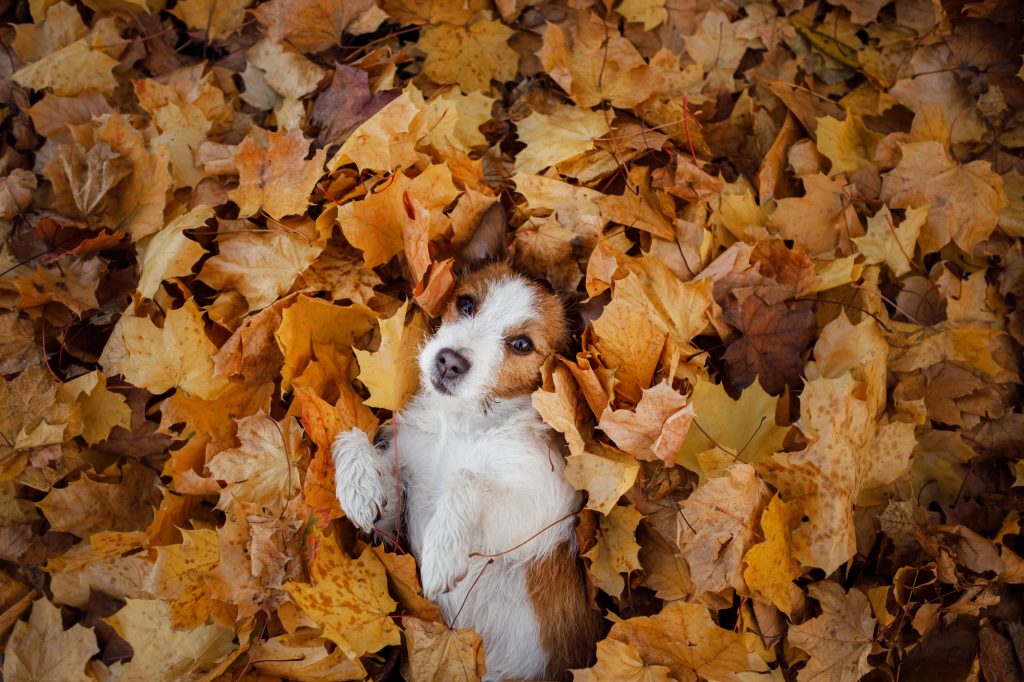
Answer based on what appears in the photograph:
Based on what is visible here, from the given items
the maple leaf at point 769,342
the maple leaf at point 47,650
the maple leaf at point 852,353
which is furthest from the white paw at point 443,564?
the maple leaf at point 852,353

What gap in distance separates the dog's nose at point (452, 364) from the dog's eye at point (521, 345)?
23 centimetres

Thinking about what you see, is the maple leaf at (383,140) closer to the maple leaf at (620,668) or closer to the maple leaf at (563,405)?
the maple leaf at (563,405)

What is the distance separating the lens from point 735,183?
10.3ft

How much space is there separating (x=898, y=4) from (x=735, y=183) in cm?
123

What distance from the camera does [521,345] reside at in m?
2.76

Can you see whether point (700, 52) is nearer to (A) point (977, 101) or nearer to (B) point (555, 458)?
(A) point (977, 101)

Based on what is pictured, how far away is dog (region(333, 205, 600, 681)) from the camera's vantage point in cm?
265

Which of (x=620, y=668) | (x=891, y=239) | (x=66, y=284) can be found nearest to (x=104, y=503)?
(x=66, y=284)

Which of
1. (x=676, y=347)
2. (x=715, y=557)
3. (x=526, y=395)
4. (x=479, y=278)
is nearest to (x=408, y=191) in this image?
(x=479, y=278)

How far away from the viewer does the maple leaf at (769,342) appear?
110 inches

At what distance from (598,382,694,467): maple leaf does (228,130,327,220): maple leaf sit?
149 cm

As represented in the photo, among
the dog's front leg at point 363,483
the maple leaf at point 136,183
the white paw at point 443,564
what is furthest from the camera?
the maple leaf at point 136,183

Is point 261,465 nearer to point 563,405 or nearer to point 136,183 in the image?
point 563,405

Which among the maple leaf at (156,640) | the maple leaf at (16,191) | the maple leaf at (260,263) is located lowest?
the maple leaf at (156,640)
